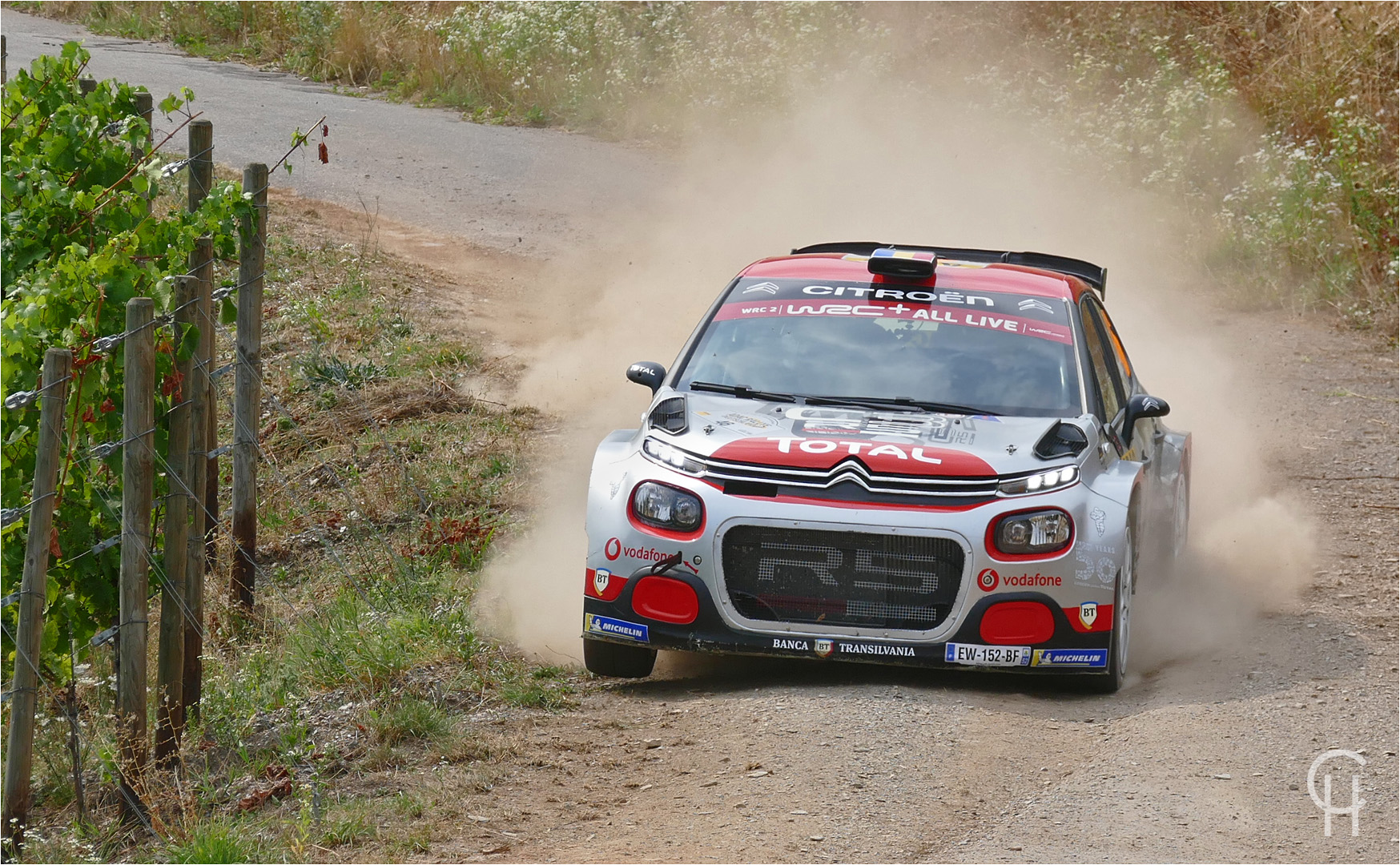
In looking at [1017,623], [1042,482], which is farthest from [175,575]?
[1042,482]

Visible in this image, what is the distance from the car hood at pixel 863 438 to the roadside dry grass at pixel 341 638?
4.39 ft

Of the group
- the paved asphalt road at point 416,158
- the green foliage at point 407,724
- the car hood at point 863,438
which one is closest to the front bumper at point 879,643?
the car hood at point 863,438

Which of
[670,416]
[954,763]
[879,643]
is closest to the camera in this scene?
[954,763]

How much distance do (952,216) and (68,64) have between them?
12259 mm

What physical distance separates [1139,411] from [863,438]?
160 cm

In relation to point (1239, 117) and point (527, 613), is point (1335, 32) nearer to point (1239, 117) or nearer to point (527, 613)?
point (1239, 117)

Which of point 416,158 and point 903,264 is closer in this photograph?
point 903,264

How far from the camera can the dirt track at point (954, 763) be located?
4871mm

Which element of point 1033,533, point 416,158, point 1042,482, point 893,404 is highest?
point 416,158

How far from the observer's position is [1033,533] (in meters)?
6.15

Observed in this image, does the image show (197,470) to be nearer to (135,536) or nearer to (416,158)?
(135,536)

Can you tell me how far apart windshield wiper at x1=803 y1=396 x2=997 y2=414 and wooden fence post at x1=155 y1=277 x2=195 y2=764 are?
2690 millimetres

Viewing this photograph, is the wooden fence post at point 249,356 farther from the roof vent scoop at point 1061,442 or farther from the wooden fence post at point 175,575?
the roof vent scoop at point 1061,442

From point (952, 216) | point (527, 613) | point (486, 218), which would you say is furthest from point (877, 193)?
point (527, 613)
